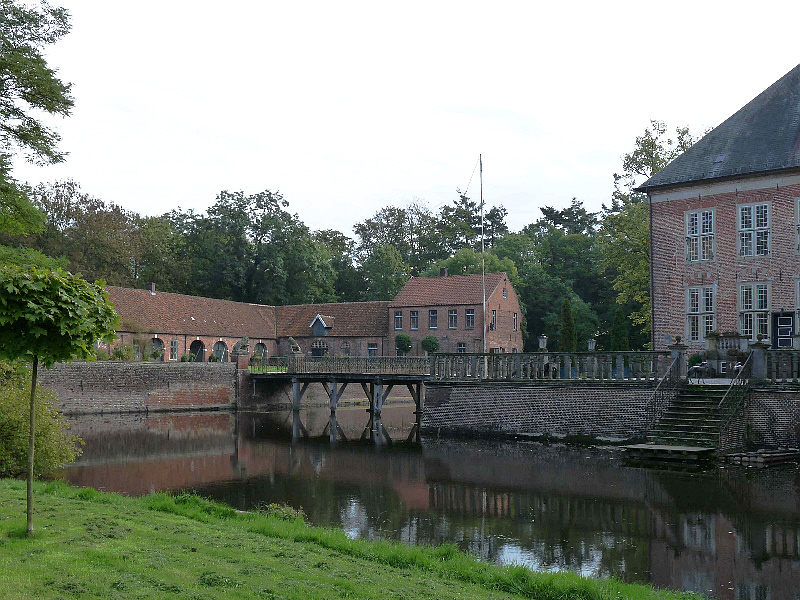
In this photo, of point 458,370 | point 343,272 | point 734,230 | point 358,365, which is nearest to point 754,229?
point 734,230

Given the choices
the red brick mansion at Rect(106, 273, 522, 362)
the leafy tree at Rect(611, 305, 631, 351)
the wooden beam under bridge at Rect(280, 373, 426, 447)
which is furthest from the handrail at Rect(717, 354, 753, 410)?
the red brick mansion at Rect(106, 273, 522, 362)

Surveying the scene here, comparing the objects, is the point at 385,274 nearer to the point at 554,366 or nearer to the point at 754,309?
the point at 554,366

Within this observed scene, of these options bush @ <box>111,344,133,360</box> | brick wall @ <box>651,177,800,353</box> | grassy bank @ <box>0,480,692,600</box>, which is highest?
brick wall @ <box>651,177,800,353</box>

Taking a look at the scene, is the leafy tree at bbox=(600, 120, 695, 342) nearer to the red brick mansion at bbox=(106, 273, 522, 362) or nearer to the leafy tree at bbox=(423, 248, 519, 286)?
the red brick mansion at bbox=(106, 273, 522, 362)

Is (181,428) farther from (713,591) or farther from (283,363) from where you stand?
(713,591)

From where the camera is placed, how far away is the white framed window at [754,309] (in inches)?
975

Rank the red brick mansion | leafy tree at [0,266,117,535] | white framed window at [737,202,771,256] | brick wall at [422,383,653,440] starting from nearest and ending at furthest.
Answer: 1. leafy tree at [0,266,117,535]
2. brick wall at [422,383,653,440]
3. white framed window at [737,202,771,256]
4. the red brick mansion

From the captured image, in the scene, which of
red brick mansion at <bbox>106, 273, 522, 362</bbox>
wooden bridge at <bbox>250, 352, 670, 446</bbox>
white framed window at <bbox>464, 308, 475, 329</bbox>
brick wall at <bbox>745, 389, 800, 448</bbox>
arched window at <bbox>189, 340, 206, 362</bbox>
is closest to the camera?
brick wall at <bbox>745, 389, 800, 448</bbox>

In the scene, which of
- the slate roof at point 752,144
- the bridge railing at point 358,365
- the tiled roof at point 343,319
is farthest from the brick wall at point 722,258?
the tiled roof at point 343,319

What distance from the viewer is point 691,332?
26234mm

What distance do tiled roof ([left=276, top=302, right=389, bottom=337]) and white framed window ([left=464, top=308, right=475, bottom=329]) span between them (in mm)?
5341

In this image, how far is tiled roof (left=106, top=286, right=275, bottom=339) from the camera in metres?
45.2

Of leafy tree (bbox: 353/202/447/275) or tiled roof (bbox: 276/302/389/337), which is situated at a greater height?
leafy tree (bbox: 353/202/447/275)

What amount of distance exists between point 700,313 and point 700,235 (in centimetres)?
249
